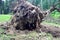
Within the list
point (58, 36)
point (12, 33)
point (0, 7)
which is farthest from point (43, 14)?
point (0, 7)

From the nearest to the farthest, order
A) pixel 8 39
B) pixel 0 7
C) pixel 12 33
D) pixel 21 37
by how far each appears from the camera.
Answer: pixel 8 39 < pixel 21 37 < pixel 12 33 < pixel 0 7

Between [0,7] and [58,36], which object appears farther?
[0,7]

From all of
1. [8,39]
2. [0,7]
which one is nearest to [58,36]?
[8,39]

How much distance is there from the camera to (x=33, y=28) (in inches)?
564

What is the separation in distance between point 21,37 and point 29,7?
320cm

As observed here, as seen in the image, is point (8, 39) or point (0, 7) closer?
point (8, 39)

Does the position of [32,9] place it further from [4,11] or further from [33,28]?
[4,11]

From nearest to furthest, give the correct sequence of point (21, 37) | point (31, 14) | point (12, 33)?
point (21, 37) → point (12, 33) → point (31, 14)

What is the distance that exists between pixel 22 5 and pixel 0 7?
25554 mm

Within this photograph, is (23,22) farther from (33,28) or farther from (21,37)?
(21,37)

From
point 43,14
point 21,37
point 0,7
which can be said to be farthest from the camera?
point 0,7

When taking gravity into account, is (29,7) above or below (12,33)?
above

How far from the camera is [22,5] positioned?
1453cm

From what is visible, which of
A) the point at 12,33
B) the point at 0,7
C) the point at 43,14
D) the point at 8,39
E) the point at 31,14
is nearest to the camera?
the point at 8,39
